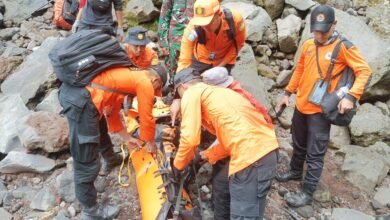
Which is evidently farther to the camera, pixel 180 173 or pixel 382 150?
pixel 382 150

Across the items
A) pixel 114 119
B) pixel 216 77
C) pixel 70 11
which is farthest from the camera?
pixel 70 11

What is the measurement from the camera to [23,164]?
18.0 ft

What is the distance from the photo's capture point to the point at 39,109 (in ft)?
22.2

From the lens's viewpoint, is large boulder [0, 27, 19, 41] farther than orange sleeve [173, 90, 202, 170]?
Yes

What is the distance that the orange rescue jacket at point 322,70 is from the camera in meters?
4.33

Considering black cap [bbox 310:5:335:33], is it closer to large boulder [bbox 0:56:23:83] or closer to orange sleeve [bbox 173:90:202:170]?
orange sleeve [bbox 173:90:202:170]

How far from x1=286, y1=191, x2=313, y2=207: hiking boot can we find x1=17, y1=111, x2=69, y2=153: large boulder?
307cm

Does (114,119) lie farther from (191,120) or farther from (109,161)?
(191,120)

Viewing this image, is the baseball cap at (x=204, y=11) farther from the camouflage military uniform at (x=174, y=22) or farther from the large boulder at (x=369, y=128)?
the large boulder at (x=369, y=128)

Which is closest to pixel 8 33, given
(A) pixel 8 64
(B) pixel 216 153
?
(A) pixel 8 64

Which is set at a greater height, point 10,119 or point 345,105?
point 345,105

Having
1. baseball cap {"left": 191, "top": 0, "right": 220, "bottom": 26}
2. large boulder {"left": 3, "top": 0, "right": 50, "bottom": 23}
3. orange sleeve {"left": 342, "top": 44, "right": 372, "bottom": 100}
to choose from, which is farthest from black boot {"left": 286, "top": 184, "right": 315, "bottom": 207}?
large boulder {"left": 3, "top": 0, "right": 50, "bottom": 23}

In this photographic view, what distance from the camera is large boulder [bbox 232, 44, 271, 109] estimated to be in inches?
271

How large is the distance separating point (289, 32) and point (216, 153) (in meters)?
4.69
